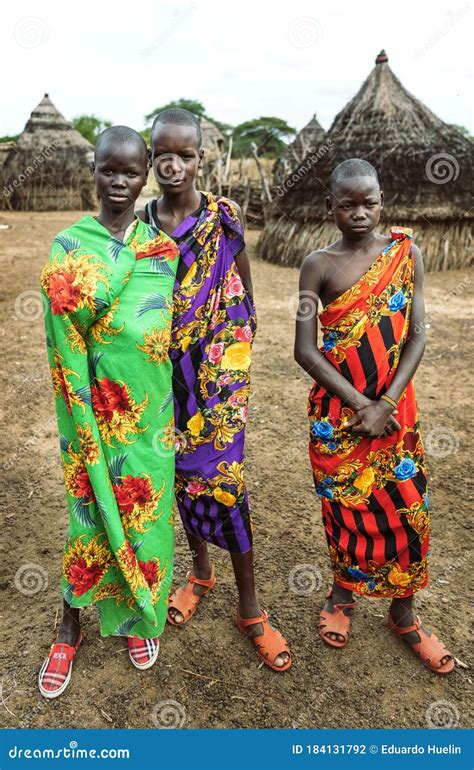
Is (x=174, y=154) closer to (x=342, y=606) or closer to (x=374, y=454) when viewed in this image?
(x=374, y=454)

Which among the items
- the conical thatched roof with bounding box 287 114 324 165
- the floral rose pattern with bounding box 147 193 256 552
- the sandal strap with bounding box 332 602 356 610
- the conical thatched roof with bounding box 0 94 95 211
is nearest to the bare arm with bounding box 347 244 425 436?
the floral rose pattern with bounding box 147 193 256 552

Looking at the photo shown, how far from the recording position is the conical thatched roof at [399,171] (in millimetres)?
8828

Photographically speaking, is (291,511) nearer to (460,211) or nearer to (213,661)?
(213,661)

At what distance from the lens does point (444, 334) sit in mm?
5836

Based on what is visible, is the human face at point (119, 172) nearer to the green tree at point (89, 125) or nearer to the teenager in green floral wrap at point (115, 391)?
the teenager in green floral wrap at point (115, 391)

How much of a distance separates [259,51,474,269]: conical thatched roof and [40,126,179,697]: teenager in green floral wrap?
730cm

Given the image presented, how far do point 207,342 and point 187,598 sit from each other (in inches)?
41.8

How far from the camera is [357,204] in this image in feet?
6.13

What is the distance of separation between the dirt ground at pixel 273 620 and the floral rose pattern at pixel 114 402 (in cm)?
26

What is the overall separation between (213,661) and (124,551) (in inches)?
23.1

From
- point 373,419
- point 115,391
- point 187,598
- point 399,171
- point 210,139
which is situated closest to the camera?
point 115,391

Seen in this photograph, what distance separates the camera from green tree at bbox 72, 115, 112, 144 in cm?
2914

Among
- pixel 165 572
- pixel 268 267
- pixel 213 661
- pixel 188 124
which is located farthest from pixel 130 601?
pixel 268 267

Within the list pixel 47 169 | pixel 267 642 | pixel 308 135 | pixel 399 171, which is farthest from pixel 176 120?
pixel 47 169
